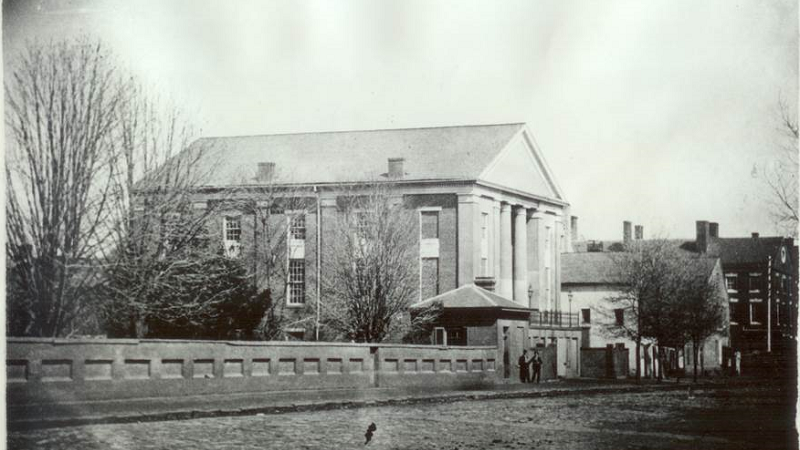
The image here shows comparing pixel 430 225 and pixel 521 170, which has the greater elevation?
pixel 521 170

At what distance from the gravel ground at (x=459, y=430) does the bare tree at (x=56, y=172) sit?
3231mm

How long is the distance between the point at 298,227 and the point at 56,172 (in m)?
21.1

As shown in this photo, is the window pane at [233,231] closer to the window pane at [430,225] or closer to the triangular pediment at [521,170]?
the window pane at [430,225]

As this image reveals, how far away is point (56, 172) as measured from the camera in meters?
20.5

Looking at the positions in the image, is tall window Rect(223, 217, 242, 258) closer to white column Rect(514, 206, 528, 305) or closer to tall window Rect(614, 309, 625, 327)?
white column Rect(514, 206, 528, 305)

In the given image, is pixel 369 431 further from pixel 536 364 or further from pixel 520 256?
pixel 520 256

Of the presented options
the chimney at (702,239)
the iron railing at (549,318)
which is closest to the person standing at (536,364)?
the iron railing at (549,318)

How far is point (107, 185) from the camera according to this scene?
23.2m

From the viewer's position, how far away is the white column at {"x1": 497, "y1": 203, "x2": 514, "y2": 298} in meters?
48.9

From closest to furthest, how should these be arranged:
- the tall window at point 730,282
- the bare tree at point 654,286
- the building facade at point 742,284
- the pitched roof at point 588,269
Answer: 1. the bare tree at point 654,286
2. the building facade at point 742,284
3. the pitched roof at point 588,269
4. the tall window at point 730,282

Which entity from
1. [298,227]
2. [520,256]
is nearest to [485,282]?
[298,227]

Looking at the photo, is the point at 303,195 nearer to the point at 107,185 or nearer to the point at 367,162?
the point at 367,162

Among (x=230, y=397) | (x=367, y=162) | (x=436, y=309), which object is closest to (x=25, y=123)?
(x=230, y=397)

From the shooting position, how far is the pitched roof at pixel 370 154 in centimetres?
3919
